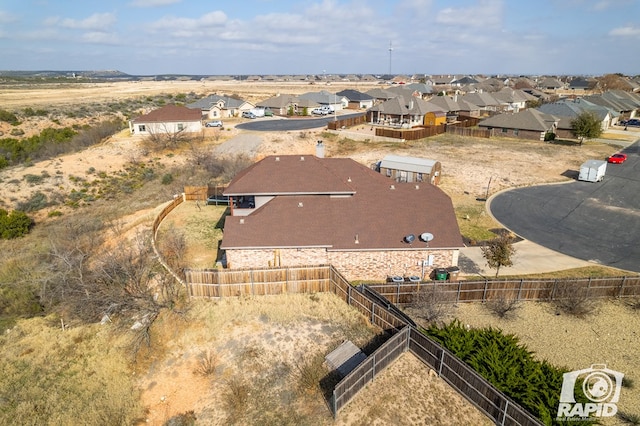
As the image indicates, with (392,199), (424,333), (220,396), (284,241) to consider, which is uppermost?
(392,199)

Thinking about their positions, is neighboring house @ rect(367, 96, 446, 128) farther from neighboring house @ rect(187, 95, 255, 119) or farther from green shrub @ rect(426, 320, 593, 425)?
green shrub @ rect(426, 320, 593, 425)

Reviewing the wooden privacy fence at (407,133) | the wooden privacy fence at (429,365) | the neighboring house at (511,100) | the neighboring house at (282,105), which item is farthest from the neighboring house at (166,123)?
the neighboring house at (511,100)

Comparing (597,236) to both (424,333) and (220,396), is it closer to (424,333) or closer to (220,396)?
(424,333)

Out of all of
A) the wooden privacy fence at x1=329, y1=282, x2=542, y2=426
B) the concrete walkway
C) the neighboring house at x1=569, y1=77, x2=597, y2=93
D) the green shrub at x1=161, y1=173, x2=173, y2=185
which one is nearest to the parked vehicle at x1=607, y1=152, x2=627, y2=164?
the concrete walkway

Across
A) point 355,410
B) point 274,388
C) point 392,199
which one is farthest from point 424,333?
point 392,199

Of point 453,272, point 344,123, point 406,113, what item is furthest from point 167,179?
point 406,113
